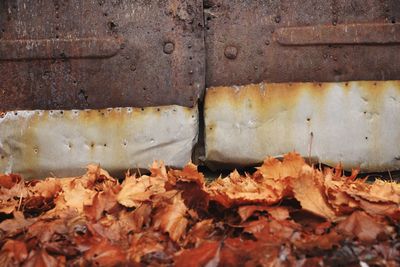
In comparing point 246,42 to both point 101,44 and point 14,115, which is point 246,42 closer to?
point 101,44

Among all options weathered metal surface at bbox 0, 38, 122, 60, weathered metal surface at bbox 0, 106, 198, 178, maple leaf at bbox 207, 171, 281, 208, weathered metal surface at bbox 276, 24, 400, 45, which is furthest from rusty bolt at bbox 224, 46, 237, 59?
maple leaf at bbox 207, 171, 281, 208

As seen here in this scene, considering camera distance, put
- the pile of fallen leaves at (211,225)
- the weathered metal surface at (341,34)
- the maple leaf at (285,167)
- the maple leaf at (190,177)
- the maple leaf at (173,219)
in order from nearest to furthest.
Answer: the pile of fallen leaves at (211,225) < the maple leaf at (173,219) < the maple leaf at (190,177) < the maple leaf at (285,167) < the weathered metal surface at (341,34)

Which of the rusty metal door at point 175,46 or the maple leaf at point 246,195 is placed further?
the rusty metal door at point 175,46

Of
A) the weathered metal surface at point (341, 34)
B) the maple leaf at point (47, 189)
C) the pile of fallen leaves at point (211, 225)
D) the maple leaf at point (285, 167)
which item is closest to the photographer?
the pile of fallen leaves at point (211, 225)

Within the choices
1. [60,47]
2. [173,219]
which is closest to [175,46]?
[60,47]

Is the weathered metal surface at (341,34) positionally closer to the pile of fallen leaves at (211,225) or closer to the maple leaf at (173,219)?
the pile of fallen leaves at (211,225)

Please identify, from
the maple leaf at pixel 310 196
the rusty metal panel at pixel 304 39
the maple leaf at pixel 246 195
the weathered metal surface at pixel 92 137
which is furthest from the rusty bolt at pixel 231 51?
the maple leaf at pixel 310 196

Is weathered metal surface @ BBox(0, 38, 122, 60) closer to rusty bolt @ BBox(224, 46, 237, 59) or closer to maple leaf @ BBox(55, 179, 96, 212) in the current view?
rusty bolt @ BBox(224, 46, 237, 59)
